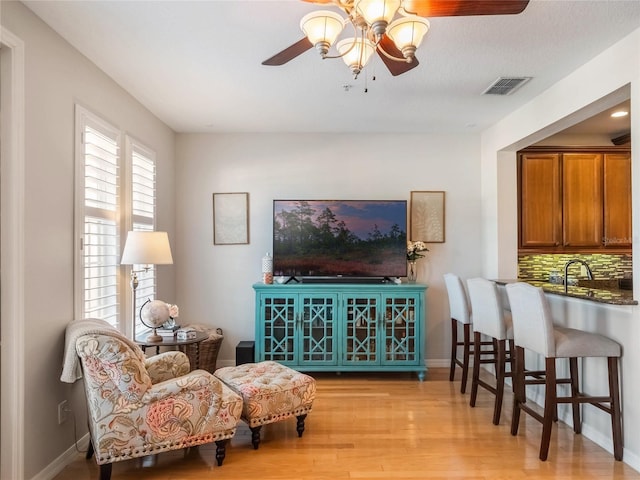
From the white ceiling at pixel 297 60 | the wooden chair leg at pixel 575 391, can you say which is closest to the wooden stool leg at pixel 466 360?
the wooden chair leg at pixel 575 391

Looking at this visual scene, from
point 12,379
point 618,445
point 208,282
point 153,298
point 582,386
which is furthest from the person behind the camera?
point 208,282

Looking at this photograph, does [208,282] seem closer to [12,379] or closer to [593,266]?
[12,379]

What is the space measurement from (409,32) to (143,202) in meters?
3.01

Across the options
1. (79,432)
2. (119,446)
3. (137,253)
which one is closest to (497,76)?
(137,253)

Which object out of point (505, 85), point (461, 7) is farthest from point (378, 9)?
point (505, 85)

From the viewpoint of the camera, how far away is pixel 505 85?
346 centimetres

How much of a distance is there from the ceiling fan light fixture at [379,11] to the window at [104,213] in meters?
2.13

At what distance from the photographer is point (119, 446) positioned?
94.2 inches

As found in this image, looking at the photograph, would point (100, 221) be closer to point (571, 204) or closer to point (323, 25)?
point (323, 25)

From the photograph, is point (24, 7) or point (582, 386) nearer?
point (24, 7)

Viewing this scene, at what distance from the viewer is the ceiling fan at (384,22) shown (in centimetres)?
169

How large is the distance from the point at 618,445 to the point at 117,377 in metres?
3.10

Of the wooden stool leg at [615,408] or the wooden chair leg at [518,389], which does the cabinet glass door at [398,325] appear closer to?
the wooden chair leg at [518,389]

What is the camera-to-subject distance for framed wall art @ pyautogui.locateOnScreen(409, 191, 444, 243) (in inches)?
194
